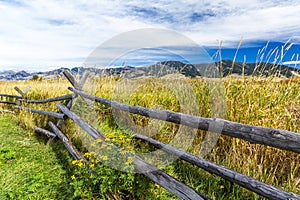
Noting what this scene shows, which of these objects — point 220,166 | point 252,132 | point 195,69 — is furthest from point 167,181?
point 195,69

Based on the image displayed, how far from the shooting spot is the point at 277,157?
108 inches

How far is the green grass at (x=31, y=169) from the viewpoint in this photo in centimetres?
316

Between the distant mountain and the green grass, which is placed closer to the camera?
the green grass

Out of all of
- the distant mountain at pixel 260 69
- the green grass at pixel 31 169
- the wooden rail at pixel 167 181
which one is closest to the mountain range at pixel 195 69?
the distant mountain at pixel 260 69

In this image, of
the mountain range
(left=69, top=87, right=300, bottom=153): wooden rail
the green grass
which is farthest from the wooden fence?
the mountain range

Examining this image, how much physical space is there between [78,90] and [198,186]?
367 cm

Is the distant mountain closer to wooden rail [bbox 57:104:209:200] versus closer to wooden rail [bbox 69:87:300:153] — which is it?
wooden rail [bbox 69:87:300:153]

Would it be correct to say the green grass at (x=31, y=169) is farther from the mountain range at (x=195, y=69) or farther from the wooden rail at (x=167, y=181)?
the mountain range at (x=195, y=69)

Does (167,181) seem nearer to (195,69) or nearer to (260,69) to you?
(260,69)

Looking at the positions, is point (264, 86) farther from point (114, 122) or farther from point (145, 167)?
point (114, 122)

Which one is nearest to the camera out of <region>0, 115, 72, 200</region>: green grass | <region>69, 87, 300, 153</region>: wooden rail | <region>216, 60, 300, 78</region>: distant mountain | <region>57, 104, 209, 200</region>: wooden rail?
<region>69, 87, 300, 153</region>: wooden rail

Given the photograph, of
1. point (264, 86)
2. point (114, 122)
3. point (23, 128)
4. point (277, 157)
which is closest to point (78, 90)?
point (114, 122)

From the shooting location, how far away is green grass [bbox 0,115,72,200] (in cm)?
316

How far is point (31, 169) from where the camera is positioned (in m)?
3.95
